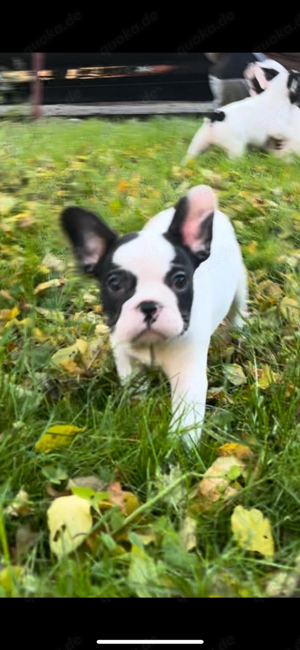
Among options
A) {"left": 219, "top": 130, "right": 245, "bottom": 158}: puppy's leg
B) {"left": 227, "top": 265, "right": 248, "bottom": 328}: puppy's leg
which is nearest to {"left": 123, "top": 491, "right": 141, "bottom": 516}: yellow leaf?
{"left": 227, "top": 265, "right": 248, "bottom": 328}: puppy's leg

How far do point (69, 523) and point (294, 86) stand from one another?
3.14 ft

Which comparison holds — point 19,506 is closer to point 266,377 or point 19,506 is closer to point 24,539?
point 24,539

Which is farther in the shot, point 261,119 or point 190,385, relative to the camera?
point 261,119

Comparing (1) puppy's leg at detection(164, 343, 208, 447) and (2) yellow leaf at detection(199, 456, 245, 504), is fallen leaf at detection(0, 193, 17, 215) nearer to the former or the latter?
(1) puppy's leg at detection(164, 343, 208, 447)

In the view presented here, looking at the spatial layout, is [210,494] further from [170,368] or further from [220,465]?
[170,368]

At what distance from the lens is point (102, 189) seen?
1.42 m

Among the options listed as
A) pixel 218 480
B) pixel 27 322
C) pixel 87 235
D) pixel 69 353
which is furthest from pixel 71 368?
pixel 218 480

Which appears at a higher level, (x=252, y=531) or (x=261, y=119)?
(x=261, y=119)

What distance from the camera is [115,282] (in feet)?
4.04

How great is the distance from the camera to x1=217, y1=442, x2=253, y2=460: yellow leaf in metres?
1.21

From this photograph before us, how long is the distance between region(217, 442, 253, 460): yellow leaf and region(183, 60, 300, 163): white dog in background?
572 millimetres
